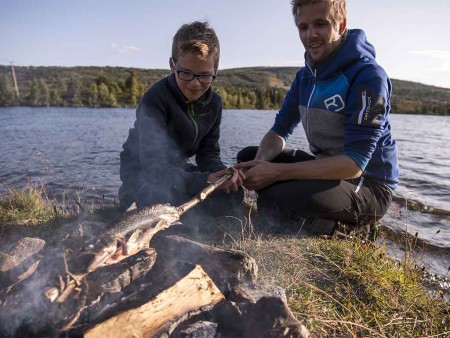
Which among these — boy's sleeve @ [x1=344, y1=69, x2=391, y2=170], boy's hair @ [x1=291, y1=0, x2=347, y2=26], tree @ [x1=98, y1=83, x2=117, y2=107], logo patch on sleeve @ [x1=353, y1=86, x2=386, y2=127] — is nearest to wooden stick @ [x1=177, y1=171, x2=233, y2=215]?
boy's sleeve @ [x1=344, y1=69, x2=391, y2=170]

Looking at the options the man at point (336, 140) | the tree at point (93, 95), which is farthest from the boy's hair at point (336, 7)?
the tree at point (93, 95)

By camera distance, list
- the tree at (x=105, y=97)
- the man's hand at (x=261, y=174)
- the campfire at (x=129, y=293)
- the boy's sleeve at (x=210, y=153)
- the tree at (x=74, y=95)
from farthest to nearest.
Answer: the tree at (x=74, y=95) < the tree at (x=105, y=97) < the boy's sleeve at (x=210, y=153) < the man's hand at (x=261, y=174) < the campfire at (x=129, y=293)

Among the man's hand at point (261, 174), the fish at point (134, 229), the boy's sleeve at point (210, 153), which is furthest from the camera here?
the boy's sleeve at point (210, 153)

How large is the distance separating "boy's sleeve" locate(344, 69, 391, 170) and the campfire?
1.52 m

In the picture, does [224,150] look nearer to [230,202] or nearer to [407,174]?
[407,174]

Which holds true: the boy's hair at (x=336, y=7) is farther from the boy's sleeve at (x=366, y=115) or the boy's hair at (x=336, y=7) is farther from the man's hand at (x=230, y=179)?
the man's hand at (x=230, y=179)

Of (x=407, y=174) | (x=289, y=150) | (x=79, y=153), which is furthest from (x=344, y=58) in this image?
(x=79, y=153)

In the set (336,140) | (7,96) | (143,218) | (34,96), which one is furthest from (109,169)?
(7,96)

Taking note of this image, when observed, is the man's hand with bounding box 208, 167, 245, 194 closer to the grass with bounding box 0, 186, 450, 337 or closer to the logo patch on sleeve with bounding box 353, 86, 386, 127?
the grass with bounding box 0, 186, 450, 337

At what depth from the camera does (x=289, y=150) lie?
422cm

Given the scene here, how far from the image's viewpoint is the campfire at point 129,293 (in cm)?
163

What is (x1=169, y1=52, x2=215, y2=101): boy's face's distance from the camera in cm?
313

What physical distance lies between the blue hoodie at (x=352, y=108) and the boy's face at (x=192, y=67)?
1.09 metres

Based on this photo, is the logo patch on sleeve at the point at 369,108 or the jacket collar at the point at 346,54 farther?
the jacket collar at the point at 346,54
